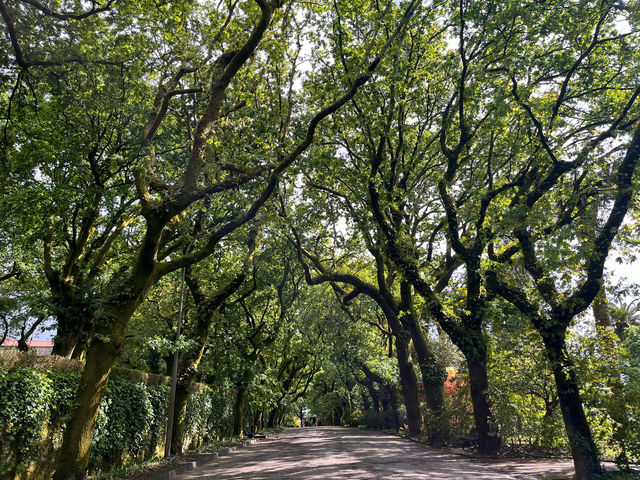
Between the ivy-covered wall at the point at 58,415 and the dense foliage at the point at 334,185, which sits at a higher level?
the dense foliage at the point at 334,185

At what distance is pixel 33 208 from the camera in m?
11.4

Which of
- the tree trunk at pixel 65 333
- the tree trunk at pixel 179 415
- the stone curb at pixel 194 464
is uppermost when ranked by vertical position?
the tree trunk at pixel 65 333

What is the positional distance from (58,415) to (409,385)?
14321 millimetres

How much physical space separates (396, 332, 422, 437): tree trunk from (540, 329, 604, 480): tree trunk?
30.7 feet

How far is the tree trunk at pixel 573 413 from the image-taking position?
820cm

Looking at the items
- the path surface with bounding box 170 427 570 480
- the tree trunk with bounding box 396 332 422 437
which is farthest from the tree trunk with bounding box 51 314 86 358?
the tree trunk with bounding box 396 332 422 437

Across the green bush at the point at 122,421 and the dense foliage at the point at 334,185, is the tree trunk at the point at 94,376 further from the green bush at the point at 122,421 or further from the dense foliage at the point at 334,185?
the green bush at the point at 122,421

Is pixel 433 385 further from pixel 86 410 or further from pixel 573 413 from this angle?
pixel 86 410

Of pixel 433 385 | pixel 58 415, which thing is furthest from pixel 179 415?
pixel 433 385

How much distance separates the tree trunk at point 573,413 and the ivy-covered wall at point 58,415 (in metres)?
10.5

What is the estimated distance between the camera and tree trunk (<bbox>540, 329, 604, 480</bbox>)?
26.9 ft

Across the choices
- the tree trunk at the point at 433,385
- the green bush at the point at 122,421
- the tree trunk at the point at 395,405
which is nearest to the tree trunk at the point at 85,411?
the green bush at the point at 122,421

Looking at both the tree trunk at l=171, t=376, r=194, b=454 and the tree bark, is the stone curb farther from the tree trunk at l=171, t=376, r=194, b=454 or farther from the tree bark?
the tree bark

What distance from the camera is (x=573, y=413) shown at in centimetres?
909
